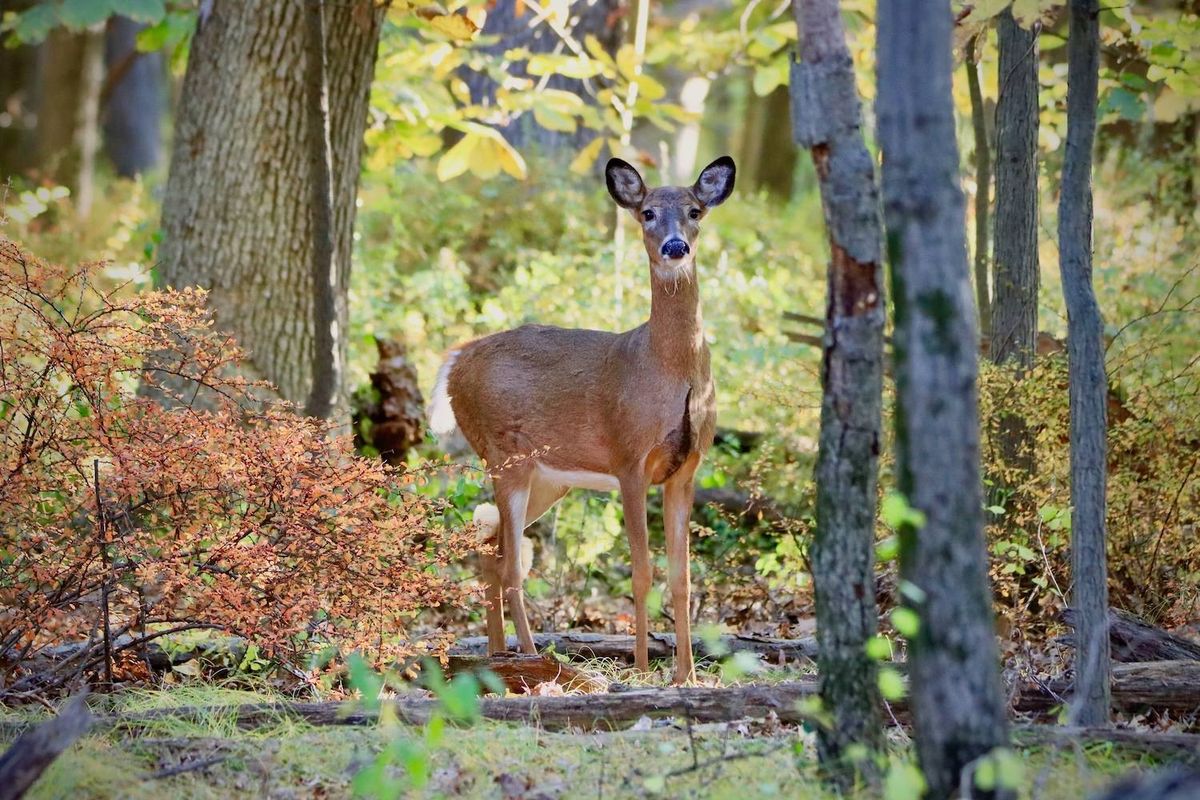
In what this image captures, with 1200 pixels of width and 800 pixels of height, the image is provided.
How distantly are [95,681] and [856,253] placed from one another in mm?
3613

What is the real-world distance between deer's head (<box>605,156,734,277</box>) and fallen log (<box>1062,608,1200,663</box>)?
2378 millimetres

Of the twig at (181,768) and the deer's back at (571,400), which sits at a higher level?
the deer's back at (571,400)

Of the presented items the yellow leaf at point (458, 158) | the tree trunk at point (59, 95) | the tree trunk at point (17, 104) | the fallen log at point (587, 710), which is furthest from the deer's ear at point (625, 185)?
the tree trunk at point (59, 95)

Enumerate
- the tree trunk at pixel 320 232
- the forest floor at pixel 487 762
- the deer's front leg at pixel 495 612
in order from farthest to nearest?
the tree trunk at pixel 320 232 < the deer's front leg at pixel 495 612 < the forest floor at pixel 487 762

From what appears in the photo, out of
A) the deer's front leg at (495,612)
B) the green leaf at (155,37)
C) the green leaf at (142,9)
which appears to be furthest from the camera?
the green leaf at (142,9)

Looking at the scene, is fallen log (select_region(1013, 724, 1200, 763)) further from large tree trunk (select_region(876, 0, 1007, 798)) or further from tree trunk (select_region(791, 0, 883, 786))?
large tree trunk (select_region(876, 0, 1007, 798))

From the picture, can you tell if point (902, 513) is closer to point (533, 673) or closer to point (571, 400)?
point (533, 673)

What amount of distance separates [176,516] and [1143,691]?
3.74 meters

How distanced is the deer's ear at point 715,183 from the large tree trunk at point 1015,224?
4.52 ft

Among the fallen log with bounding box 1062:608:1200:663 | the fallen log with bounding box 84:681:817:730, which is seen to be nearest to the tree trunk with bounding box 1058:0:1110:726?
the fallen log with bounding box 1062:608:1200:663

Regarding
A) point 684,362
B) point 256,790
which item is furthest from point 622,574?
point 256,790

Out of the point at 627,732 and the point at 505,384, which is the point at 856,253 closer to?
the point at 627,732

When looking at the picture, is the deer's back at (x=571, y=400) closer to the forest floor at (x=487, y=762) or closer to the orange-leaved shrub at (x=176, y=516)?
the orange-leaved shrub at (x=176, y=516)

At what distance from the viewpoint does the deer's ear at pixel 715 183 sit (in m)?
6.66
